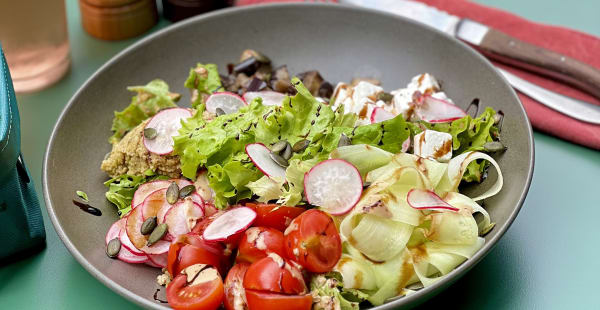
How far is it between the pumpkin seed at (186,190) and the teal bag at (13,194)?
1.24 feet

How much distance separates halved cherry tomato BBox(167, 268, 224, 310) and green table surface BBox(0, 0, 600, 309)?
0.28 meters

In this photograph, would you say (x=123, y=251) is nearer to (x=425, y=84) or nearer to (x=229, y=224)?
(x=229, y=224)

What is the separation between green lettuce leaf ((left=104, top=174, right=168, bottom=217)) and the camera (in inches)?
70.2

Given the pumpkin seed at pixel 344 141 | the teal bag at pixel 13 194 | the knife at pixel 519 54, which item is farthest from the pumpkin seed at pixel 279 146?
the knife at pixel 519 54

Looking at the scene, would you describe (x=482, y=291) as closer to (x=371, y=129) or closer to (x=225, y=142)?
(x=371, y=129)

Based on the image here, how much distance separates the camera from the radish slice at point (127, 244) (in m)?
1.60

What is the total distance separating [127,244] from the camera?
1622 mm

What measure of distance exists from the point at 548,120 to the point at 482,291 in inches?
28.5

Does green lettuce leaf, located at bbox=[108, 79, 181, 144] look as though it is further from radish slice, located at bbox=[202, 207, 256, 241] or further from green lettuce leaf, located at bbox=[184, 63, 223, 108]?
radish slice, located at bbox=[202, 207, 256, 241]

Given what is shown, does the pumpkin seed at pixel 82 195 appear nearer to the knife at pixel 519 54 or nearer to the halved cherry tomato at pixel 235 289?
the halved cherry tomato at pixel 235 289

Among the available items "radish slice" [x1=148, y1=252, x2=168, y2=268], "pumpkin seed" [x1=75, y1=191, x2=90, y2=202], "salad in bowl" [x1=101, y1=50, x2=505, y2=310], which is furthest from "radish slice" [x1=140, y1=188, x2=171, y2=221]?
"pumpkin seed" [x1=75, y1=191, x2=90, y2=202]

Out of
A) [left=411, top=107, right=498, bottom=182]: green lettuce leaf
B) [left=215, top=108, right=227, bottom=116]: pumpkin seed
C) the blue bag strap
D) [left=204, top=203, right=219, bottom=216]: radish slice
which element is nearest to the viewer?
the blue bag strap

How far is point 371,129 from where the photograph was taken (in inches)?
67.5

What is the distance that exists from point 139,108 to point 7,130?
576mm
